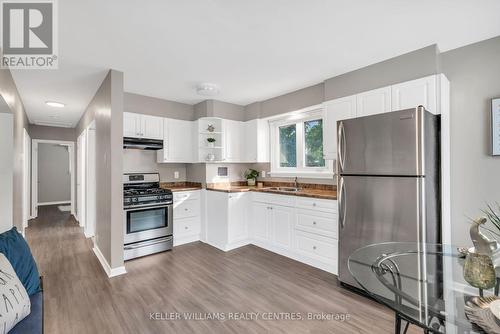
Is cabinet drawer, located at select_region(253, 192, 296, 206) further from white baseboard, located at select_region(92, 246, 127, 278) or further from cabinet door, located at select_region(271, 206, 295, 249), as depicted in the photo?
white baseboard, located at select_region(92, 246, 127, 278)

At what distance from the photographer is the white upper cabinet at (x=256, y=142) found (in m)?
4.31

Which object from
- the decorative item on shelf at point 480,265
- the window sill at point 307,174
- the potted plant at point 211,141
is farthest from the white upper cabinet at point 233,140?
the decorative item on shelf at point 480,265

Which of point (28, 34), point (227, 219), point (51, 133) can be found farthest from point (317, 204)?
point (51, 133)

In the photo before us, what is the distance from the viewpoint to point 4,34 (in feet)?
6.57

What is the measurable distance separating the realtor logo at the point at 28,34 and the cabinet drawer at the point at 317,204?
3.00m

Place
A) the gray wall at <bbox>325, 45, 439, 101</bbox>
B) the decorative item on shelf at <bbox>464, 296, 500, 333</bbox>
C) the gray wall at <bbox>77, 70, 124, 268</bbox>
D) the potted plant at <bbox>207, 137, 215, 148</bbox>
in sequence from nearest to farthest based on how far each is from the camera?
the decorative item on shelf at <bbox>464, 296, 500, 333</bbox>, the gray wall at <bbox>325, 45, 439, 101</bbox>, the gray wall at <bbox>77, 70, 124, 268</bbox>, the potted plant at <bbox>207, 137, 215, 148</bbox>

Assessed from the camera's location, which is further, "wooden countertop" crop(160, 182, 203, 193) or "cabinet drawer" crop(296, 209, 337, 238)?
"wooden countertop" crop(160, 182, 203, 193)

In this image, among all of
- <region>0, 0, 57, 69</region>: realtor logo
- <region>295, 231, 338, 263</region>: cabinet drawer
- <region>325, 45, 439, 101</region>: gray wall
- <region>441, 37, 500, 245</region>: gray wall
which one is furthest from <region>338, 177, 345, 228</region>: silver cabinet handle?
<region>0, 0, 57, 69</region>: realtor logo

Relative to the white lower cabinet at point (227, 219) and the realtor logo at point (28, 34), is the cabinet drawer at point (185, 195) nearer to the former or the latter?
the white lower cabinet at point (227, 219)

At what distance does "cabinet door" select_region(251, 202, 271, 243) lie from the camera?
370cm

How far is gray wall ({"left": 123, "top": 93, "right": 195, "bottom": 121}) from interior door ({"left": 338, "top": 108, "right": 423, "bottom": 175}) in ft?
9.34

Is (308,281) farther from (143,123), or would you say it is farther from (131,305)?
(143,123)

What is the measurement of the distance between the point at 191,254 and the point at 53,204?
754cm

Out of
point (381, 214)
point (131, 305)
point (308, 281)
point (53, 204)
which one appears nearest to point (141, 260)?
point (131, 305)
